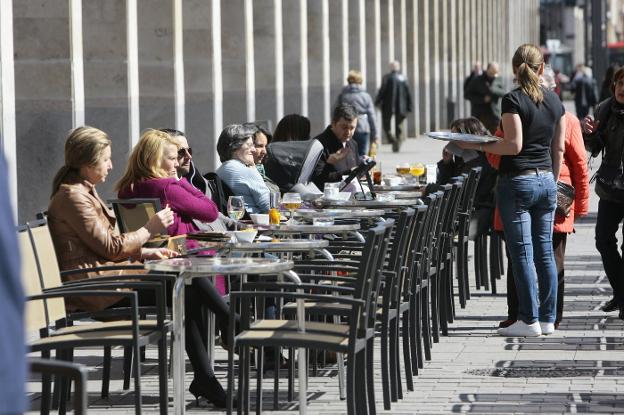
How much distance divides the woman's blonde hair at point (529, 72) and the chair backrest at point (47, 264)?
338cm

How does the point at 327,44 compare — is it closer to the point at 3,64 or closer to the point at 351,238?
the point at 3,64

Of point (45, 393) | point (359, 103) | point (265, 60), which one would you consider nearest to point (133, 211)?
point (45, 393)

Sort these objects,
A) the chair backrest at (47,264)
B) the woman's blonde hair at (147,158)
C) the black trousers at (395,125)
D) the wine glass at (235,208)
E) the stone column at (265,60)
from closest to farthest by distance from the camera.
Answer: the chair backrest at (47,264), the woman's blonde hair at (147,158), the wine glass at (235,208), the stone column at (265,60), the black trousers at (395,125)

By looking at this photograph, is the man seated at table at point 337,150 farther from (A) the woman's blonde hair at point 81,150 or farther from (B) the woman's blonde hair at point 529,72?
(A) the woman's blonde hair at point 81,150

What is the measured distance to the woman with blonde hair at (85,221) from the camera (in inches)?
269

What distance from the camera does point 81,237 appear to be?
689 cm

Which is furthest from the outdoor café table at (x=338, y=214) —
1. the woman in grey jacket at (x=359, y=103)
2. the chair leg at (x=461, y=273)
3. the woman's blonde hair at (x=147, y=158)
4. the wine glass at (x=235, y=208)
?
the woman in grey jacket at (x=359, y=103)

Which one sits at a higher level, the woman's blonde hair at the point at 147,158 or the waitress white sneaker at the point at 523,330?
the woman's blonde hair at the point at 147,158

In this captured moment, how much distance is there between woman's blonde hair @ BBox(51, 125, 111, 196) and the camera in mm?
6922

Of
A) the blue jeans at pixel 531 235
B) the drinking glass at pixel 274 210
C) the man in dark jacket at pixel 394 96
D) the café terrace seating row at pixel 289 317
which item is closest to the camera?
the café terrace seating row at pixel 289 317

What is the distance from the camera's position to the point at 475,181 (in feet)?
37.0

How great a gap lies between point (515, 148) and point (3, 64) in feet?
14.9

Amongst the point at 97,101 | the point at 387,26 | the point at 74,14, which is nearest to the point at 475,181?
the point at 74,14

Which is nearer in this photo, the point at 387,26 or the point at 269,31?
the point at 269,31
